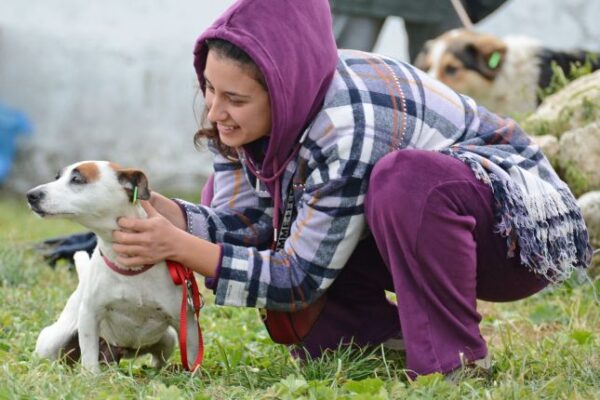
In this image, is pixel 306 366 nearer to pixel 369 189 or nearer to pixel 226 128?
pixel 369 189

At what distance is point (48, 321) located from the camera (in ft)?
11.9

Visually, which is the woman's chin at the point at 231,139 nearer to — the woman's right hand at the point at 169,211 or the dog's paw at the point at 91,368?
the woman's right hand at the point at 169,211

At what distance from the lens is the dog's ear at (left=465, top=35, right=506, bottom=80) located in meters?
7.09

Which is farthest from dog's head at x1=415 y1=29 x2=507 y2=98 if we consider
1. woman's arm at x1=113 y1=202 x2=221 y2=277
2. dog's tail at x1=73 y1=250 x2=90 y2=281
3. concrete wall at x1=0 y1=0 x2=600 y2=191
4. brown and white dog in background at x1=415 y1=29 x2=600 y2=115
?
woman's arm at x1=113 y1=202 x2=221 y2=277

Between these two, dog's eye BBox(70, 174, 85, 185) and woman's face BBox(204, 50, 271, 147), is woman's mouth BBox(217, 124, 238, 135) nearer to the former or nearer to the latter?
woman's face BBox(204, 50, 271, 147)

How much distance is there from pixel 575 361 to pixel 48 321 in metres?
1.74

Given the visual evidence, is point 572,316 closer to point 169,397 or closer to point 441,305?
point 441,305

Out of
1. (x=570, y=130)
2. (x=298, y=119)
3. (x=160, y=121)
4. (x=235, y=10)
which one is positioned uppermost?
(x=235, y=10)

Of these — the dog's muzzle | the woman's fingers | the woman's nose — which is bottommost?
the woman's fingers

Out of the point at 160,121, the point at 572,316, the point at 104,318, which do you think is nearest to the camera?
the point at 104,318

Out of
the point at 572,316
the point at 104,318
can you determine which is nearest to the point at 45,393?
the point at 104,318

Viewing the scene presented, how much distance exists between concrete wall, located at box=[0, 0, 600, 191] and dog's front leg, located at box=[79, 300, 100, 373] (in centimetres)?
547

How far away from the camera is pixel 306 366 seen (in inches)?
113

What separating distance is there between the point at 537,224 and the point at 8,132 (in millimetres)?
6170
